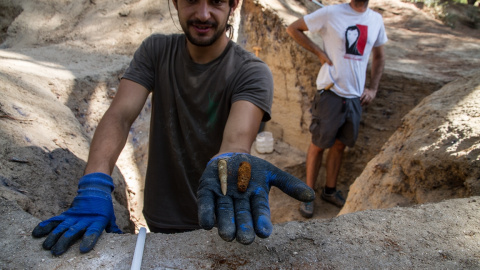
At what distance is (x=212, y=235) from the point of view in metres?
1.40

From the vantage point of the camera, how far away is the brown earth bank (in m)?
1.32

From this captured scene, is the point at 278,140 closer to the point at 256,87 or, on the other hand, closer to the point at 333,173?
the point at 333,173

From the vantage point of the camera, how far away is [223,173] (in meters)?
1.42

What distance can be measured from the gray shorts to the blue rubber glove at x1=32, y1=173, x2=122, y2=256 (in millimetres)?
2387

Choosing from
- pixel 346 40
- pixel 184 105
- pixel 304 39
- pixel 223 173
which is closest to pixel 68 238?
pixel 223 173

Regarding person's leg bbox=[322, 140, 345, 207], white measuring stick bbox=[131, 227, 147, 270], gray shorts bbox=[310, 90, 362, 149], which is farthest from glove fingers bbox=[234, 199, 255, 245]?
person's leg bbox=[322, 140, 345, 207]

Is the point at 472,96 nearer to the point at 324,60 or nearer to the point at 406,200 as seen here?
A: the point at 406,200

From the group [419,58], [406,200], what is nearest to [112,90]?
[406,200]

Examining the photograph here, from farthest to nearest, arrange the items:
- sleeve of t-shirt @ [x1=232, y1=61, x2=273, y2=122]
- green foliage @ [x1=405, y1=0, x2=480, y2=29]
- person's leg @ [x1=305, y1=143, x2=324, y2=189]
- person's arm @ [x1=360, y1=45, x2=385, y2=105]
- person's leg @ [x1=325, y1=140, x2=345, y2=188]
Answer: green foliage @ [x1=405, y1=0, x2=480, y2=29] < person's leg @ [x1=325, y1=140, x2=345, y2=188] < person's leg @ [x1=305, y1=143, x2=324, y2=189] < person's arm @ [x1=360, y1=45, x2=385, y2=105] < sleeve of t-shirt @ [x1=232, y1=61, x2=273, y2=122]

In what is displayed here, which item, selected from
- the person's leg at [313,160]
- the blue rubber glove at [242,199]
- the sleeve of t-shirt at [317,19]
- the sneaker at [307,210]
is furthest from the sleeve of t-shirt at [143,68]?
the sneaker at [307,210]

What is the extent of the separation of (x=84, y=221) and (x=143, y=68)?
39.0 inches

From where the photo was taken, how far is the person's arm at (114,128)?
1.69 m

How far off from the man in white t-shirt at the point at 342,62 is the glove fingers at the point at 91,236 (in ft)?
8.40

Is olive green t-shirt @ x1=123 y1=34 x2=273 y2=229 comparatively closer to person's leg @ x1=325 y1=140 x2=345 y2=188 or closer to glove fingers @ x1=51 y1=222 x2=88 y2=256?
glove fingers @ x1=51 y1=222 x2=88 y2=256
